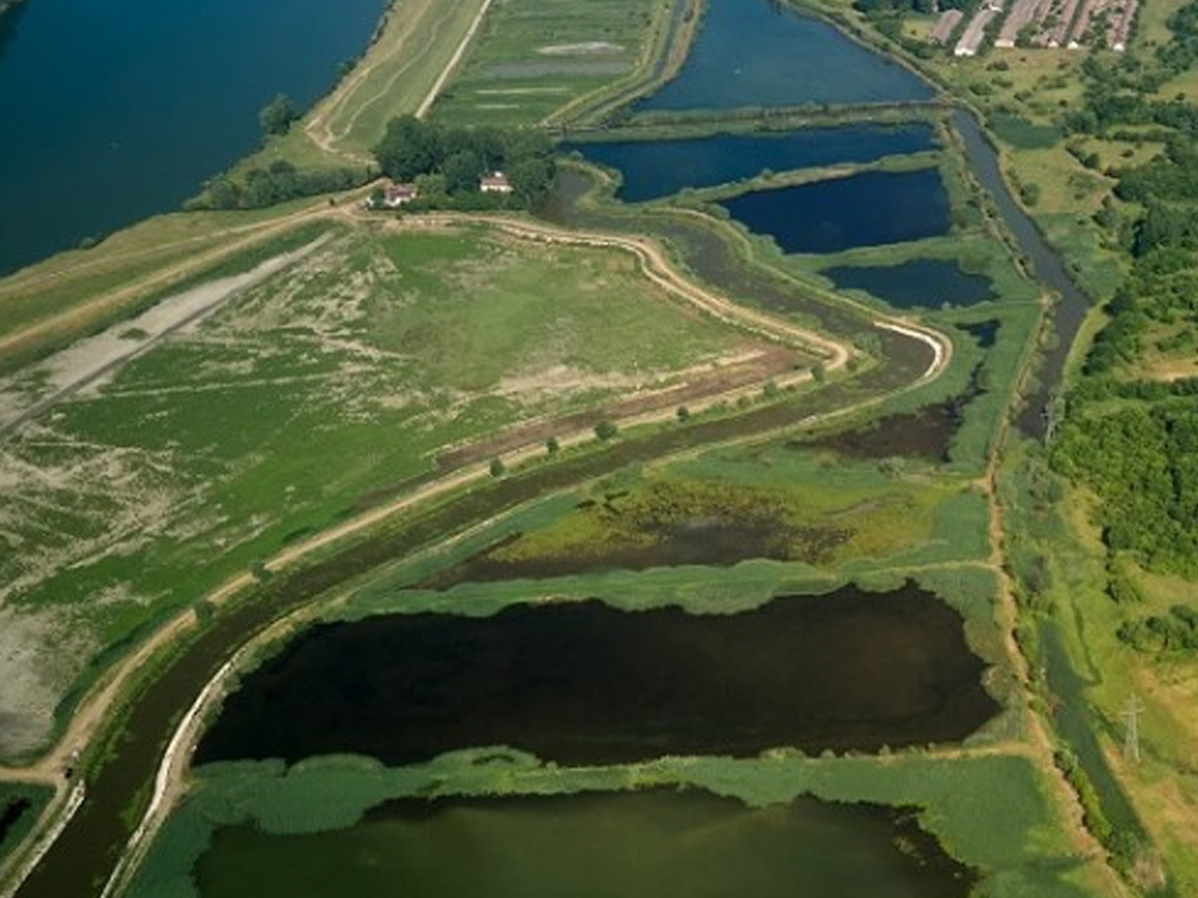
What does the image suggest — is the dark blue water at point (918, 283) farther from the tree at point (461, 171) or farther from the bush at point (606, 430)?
the tree at point (461, 171)

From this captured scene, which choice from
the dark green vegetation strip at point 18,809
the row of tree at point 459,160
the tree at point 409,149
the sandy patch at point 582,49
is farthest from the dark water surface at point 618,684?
the sandy patch at point 582,49

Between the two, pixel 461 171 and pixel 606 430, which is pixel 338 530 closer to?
pixel 606 430

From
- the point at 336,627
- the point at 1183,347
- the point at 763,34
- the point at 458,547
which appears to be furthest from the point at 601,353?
the point at 763,34

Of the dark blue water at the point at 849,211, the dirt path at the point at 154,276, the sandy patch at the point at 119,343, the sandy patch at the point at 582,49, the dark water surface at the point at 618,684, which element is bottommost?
the dark water surface at the point at 618,684

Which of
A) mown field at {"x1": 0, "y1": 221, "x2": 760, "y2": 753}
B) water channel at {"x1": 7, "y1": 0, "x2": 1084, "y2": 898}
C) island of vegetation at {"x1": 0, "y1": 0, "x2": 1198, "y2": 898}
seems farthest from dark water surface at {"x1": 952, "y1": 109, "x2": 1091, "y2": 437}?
mown field at {"x1": 0, "y1": 221, "x2": 760, "y2": 753}

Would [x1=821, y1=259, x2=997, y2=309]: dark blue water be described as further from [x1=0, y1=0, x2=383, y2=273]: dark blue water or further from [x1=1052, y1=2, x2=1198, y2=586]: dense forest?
[x1=0, y1=0, x2=383, y2=273]: dark blue water
